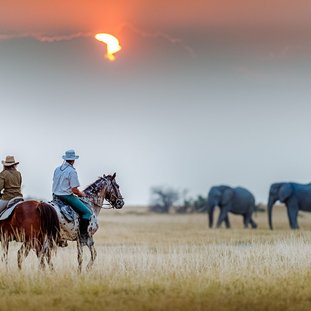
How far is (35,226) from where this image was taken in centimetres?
2011

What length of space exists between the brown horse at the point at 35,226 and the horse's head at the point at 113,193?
6.48 feet

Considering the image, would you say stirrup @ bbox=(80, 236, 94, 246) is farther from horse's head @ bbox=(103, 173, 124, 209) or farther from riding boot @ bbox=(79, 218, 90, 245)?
horse's head @ bbox=(103, 173, 124, 209)

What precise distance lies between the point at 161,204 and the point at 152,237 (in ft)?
191

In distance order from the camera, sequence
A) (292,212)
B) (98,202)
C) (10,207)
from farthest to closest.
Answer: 1. (292,212)
2. (98,202)
3. (10,207)

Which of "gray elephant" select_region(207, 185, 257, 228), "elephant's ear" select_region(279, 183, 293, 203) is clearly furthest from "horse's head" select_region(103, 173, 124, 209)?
"gray elephant" select_region(207, 185, 257, 228)

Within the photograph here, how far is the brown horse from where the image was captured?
20109 mm

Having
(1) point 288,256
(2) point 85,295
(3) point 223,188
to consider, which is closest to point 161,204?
(3) point 223,188

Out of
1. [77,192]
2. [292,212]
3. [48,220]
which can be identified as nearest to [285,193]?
[292,212]

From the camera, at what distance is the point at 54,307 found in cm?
1504

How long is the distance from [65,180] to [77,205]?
59cm

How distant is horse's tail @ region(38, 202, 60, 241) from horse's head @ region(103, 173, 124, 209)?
198 centimetres

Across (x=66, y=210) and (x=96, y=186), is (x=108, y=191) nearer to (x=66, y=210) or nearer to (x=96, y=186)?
(x=96, y=186)

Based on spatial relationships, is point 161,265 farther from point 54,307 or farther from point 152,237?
point 152,237

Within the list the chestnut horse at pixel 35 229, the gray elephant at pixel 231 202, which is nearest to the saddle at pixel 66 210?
the chestnut horse at pixel 35 229
